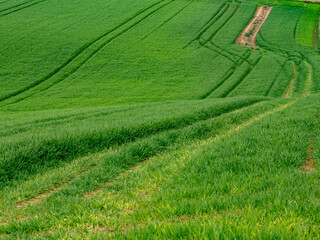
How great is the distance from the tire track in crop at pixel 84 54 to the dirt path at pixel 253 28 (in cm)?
1746

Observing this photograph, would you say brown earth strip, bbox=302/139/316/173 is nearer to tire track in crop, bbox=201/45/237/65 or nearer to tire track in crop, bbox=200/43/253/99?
tire track in crop, bbox=200/43/253/99

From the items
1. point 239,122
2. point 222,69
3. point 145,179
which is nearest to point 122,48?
point 222,69

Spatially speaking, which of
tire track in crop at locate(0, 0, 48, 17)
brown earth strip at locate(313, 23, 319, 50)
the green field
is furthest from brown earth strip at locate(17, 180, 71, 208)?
tire track in crop at locate(0, 0, 48, 17)

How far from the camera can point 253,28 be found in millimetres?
51094

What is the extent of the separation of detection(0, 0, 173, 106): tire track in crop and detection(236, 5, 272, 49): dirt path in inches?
687

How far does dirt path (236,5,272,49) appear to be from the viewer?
46103 millimetres

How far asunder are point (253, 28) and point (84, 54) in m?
30.9

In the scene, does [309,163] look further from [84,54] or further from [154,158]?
[84,54]

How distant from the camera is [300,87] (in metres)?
32.6

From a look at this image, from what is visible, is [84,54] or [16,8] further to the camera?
[16,8]

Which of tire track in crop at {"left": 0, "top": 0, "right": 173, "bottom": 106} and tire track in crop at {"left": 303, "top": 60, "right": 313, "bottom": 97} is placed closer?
tire track in crop at {"left": 0, "top": 0, "right": 173, "bottom": 106}

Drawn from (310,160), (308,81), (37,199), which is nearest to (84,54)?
(308,81)

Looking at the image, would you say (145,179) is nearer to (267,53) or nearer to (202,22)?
(267,53)

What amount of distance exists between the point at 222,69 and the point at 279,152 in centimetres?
3201
